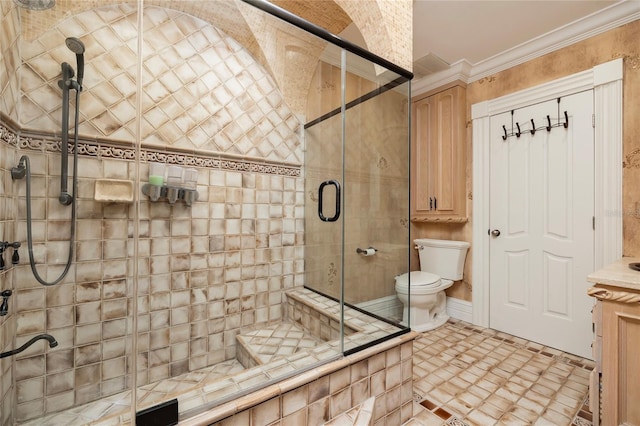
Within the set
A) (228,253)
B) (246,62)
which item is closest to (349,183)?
(228,253)

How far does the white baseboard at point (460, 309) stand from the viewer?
264 centimetres

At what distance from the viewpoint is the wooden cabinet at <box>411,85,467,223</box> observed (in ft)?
8.77

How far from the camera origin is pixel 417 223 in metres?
3.09

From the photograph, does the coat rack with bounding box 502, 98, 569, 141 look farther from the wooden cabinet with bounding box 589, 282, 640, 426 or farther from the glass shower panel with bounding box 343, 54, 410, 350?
the wooden cabinet with bounding box 589, 282, 640, 426

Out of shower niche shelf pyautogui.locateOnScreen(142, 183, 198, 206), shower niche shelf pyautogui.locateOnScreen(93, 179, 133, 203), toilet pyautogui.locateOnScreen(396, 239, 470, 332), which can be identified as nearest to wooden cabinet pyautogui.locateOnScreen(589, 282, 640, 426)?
toilet pyautogui.locateOnScreen(396, 239, 470, 332)

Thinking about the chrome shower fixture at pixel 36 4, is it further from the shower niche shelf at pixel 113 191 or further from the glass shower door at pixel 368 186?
the glass shower door at pixel 368 186

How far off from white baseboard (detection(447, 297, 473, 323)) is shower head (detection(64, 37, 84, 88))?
3238 millimetres

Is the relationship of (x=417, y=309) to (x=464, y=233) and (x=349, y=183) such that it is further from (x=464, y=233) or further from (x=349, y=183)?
(x=349, y=183)

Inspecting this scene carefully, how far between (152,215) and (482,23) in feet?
8.71

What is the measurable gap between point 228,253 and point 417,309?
1673 mm

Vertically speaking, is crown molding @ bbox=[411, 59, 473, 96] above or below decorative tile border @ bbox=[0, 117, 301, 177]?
above

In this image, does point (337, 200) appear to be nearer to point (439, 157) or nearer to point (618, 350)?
point (618, 350)

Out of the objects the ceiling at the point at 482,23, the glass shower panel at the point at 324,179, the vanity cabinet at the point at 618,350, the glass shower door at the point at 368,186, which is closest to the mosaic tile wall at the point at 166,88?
the glass shower panel at the point at 324,179

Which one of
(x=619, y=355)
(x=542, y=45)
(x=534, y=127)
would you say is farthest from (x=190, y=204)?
(x=542, y=45)
